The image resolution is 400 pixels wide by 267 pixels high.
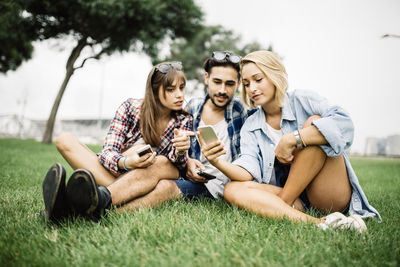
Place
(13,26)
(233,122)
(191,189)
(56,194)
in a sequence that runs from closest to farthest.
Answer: (56,194) < (191,189) < (233,122) < (13,26)

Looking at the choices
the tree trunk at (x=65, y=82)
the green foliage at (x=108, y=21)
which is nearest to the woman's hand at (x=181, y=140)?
the green foliage at (x=108, y=21)

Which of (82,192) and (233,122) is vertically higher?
(233,122)

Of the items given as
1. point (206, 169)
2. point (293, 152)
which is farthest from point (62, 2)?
point (293, 152)

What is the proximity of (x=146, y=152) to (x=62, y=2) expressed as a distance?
40.3ft

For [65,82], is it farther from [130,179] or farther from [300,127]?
[300,127]

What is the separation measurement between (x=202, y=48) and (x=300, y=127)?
27323 millimetres

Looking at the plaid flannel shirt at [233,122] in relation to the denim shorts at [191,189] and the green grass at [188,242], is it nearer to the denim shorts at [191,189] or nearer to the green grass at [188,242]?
the denim shorts at [191,189]

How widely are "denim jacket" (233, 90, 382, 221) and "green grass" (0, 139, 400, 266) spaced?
0.28 m

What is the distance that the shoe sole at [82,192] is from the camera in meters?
1.79

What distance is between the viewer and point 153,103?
2.85 meters

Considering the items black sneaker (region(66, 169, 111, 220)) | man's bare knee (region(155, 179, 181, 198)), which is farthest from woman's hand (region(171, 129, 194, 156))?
black sneaker (region(66, 169, 111, 220))

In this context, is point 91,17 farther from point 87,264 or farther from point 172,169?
point 87,264

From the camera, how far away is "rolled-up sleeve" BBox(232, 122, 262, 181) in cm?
242

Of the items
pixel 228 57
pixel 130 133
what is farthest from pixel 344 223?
pixel 228 57
